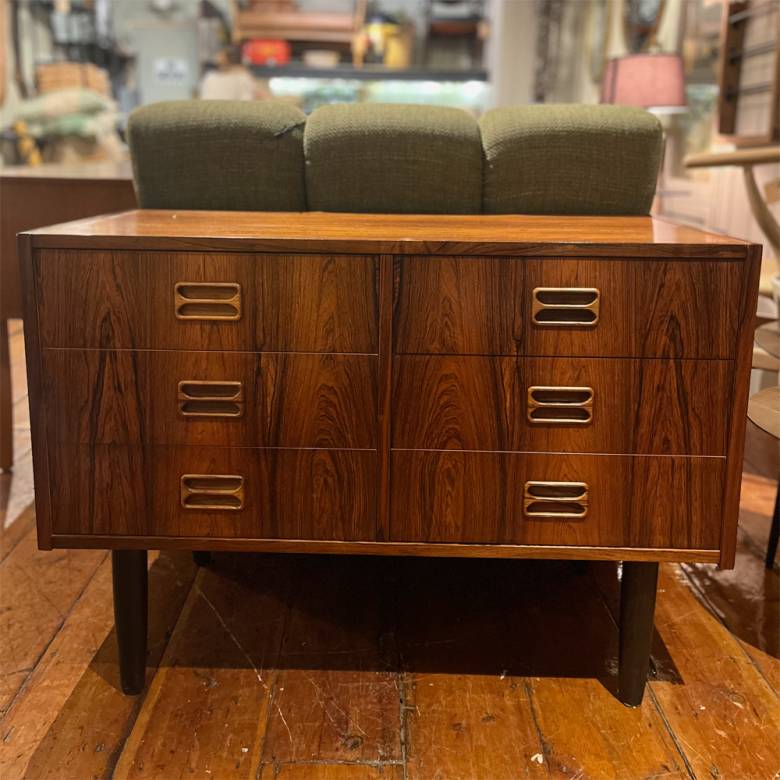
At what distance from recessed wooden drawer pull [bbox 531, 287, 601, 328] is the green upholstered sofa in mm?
557

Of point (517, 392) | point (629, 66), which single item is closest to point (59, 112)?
point (629, 66)

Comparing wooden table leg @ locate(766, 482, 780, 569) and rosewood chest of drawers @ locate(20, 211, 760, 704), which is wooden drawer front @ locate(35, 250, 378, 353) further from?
wooden table leg @ locate(766, 482, 780, 569)

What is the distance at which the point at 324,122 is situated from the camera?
1.71m

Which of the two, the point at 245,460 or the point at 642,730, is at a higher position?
the point at 245,460

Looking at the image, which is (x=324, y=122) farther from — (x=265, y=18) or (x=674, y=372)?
(x=265, y=18)

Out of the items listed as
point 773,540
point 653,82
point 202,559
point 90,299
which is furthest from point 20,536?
point 653,82

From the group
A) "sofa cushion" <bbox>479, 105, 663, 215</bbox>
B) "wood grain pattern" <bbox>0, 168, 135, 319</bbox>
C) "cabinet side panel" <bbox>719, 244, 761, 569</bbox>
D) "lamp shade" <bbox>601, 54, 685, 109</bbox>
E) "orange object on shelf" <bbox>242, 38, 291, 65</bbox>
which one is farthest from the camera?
"orange object on shelf" <bbox>242, 38, 291, 65</bbox>

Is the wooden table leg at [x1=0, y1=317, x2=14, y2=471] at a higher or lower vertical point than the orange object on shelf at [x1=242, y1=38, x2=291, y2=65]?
lower

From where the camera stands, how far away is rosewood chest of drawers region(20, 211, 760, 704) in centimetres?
124

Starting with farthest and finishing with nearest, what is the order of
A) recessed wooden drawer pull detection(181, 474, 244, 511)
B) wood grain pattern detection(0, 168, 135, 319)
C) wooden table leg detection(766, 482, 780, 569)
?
wood grain pattern detection(0, 168, 135, 319) → wooden table leg detection(766, 482, 780, 569) → recessed wooden drawer pull detection(181, 474, 244, 511)

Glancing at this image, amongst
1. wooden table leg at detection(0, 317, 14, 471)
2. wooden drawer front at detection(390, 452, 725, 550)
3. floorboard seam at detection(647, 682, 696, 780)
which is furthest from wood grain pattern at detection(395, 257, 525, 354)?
wooden table leg at detection(0, 317, 14, 471)

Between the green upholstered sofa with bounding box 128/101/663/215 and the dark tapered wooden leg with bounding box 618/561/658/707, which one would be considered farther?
the green upholstered sofa with bounding box 128/101/663/215

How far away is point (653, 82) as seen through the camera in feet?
13.1

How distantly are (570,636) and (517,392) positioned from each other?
0.60 metres
